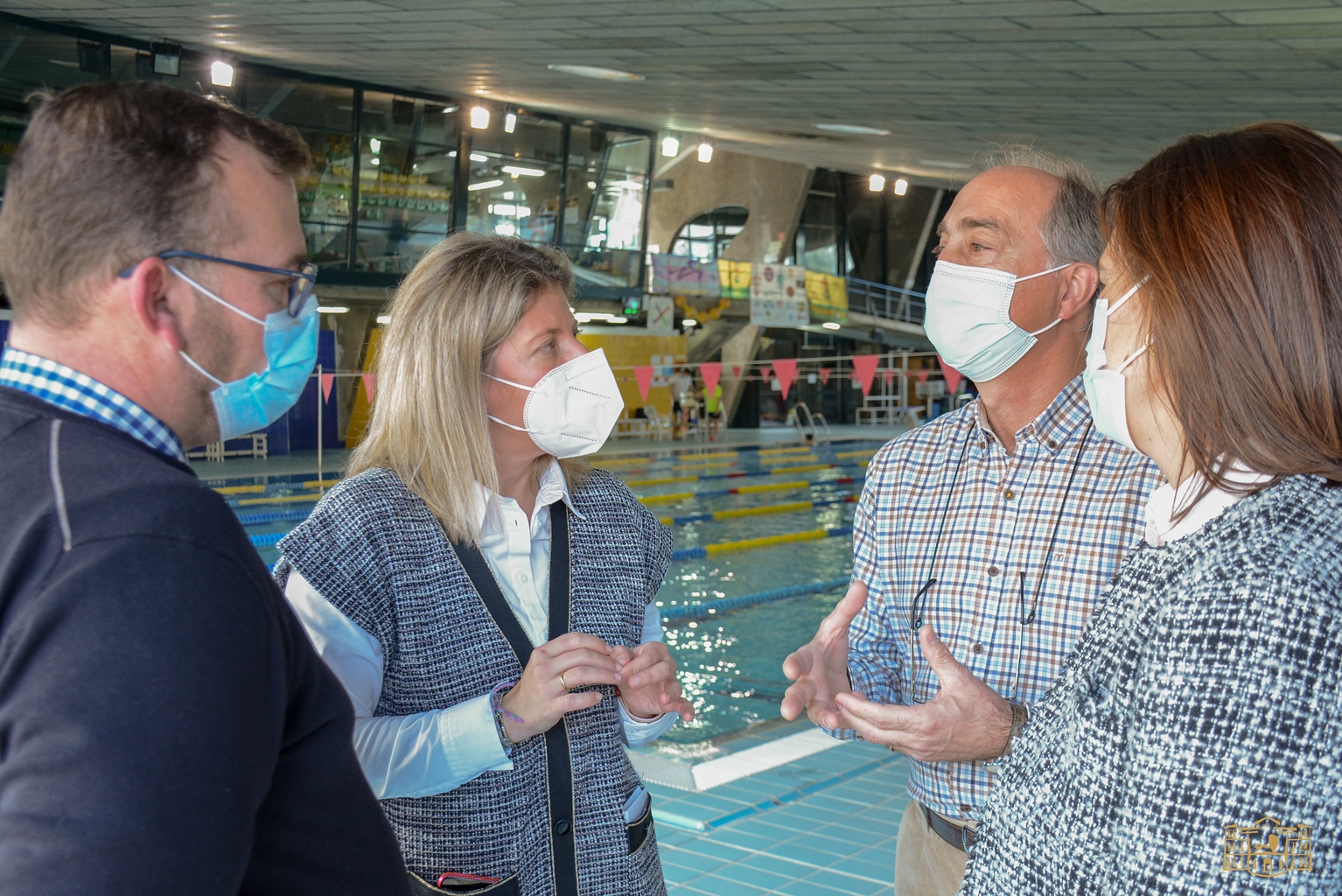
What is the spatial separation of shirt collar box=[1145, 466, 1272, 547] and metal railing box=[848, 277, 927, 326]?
27.7 meters

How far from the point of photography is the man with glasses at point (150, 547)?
0.84 metres

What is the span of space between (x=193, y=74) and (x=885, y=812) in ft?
47.6

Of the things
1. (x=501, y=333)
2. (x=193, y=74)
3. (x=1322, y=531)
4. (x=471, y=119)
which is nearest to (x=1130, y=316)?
(x=1322, y=531)

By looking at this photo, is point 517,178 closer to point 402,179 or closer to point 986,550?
point 402,179

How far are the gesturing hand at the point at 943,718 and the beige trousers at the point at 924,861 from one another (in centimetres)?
47

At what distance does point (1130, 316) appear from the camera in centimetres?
130

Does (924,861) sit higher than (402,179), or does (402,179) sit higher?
(402,179)

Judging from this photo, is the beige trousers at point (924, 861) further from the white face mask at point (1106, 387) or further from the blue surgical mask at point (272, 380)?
the blue surgical mask at point (272, 380)

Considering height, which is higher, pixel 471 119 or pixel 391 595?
pixel 471 119

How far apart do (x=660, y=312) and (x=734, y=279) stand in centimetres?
258

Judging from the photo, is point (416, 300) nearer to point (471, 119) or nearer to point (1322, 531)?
point (1322, 531)

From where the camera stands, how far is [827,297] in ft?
79.7

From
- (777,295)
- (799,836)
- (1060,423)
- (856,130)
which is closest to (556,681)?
(1060,423)

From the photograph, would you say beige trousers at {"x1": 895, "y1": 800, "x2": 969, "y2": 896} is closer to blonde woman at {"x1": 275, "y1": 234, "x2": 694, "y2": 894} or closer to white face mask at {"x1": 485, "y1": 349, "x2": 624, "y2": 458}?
blonde woman at {"x1": 275, "y1": 234, "x2": 694, "y2": 894}
